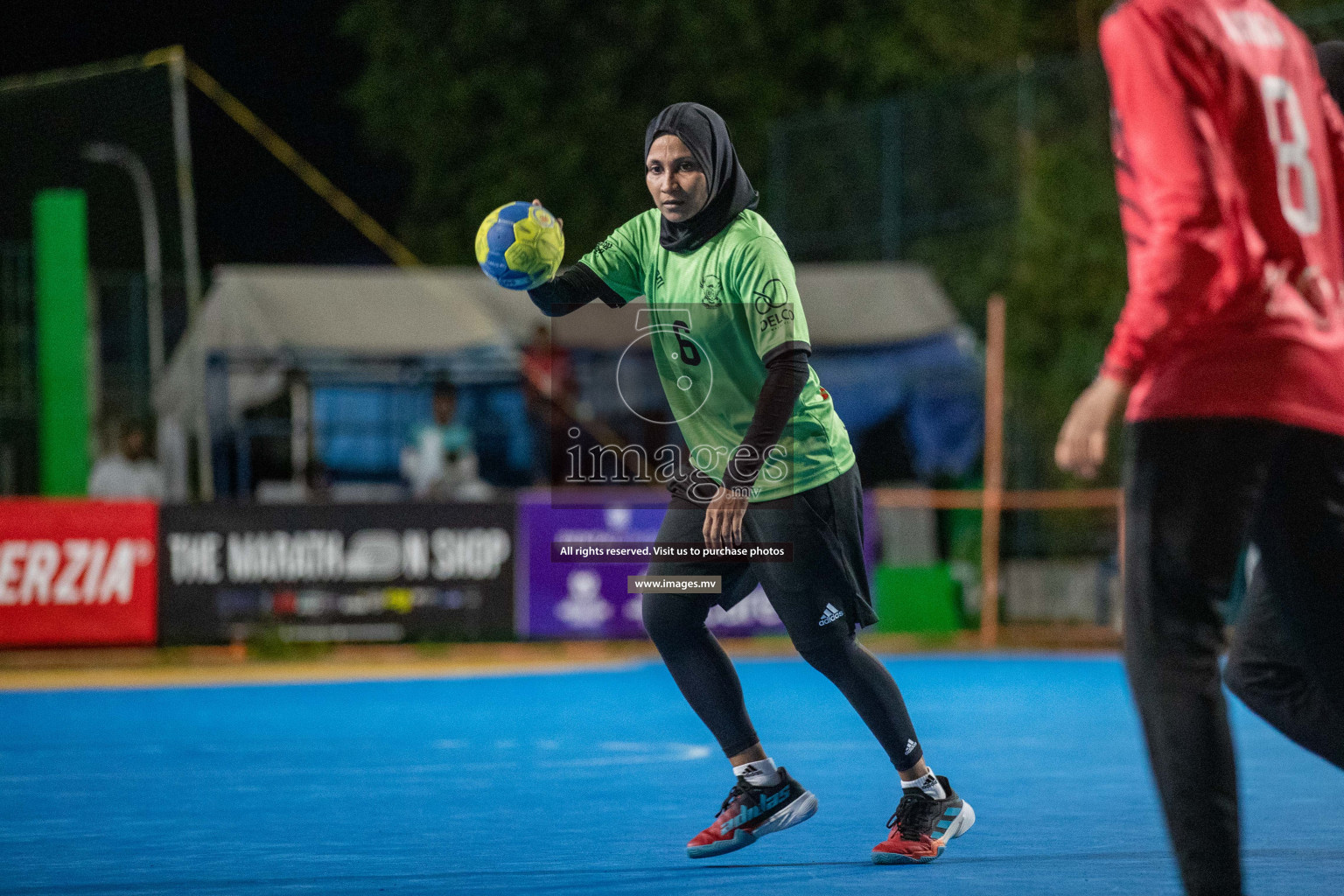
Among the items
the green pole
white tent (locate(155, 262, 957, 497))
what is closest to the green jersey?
the green pole

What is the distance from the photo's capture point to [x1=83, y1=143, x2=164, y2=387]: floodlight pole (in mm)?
16688

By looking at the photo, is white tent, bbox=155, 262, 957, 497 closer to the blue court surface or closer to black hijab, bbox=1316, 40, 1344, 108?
the blue court surface

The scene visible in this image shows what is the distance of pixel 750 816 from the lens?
16.8 ft

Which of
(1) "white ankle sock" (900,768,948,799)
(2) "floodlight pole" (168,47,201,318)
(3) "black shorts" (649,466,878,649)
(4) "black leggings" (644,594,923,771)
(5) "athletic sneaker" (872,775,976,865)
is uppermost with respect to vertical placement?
(2) "floodlight pole" (168,47,201,318)

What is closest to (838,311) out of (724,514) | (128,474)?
(128,474)

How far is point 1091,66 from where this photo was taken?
20375mm

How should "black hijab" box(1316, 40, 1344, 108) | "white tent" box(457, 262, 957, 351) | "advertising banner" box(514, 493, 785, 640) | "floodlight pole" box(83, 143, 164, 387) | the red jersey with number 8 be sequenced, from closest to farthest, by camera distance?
the red jersey with number 8
"black hijab" box(1316, 40, 1344, 108)
"advertising banner" box(514, 493, 785, 640)
"floodlight pole" box(83, 143, 164, 387)
"white tent" box(457, 262, 957, 351)

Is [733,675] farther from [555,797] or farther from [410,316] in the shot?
[410,316]

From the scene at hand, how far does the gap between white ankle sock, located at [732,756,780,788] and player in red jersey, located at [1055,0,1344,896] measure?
1979 millimetres

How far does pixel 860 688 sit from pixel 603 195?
28.3m

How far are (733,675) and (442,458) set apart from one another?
11.4m

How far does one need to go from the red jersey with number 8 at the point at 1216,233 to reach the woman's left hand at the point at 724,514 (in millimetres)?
1752

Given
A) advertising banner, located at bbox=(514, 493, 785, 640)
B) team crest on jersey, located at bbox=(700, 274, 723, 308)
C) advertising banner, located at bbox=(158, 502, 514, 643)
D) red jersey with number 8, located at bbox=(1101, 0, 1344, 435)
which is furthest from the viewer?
advertising banner, located at bbox=(514, 493, 785, 640)

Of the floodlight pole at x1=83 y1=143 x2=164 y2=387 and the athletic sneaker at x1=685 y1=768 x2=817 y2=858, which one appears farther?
the floodlight pole at x1=83 y1=143 x2=164 y2=387
